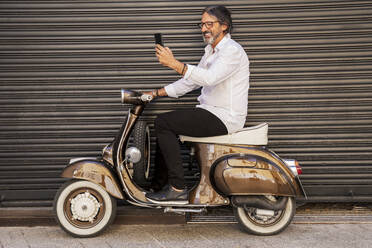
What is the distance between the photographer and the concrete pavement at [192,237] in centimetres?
426

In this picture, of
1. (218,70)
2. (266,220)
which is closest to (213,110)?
(218,70)

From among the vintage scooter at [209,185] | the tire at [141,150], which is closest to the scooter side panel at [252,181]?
the vintage scooter at [209,185]

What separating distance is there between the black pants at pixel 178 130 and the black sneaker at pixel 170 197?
6 cm

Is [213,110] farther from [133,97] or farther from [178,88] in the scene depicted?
[133,97]

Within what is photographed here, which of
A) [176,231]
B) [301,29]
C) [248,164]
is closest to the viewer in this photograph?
[248,164]

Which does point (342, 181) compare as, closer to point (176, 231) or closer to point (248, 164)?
point (248, 164)

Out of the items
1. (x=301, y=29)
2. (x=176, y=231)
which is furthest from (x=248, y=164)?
(x=301, y=29)

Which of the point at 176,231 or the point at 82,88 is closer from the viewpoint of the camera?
the point at 176,231

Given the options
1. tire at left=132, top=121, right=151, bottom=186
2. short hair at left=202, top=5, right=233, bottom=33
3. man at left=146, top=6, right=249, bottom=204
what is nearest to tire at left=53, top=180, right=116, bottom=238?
tire at left=132, top=121, right=151, bottom=186

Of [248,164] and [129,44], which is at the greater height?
[129,44]

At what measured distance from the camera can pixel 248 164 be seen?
4.36 m

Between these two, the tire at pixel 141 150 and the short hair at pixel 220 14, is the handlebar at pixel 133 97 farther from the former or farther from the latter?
the short hair at pixel 220 14

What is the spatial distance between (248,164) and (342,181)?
155 centimetres

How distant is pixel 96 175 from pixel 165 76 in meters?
1.51
